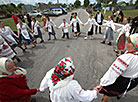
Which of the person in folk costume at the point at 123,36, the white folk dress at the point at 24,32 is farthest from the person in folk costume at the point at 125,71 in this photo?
the white folk dress at the point at 24,32

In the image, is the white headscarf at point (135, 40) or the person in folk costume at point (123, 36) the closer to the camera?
the white headscarf at point (135, 40)

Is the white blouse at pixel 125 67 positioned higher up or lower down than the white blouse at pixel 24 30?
lower down

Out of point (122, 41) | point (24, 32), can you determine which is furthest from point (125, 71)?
point (24, 32)

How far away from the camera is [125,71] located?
1499mm

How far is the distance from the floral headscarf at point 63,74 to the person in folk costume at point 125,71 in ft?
2.70

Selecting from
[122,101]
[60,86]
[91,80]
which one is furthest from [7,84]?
[122,101]

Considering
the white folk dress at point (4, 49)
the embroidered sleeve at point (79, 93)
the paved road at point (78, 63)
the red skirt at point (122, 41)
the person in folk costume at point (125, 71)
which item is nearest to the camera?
the embroidered sleeve at point (79, 93)

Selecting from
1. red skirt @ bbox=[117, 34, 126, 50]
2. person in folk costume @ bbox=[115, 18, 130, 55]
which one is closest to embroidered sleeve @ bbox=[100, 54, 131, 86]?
person in folk costume @ bbox=[115, 18, 130, 55]

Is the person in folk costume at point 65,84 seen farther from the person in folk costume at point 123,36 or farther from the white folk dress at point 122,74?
the person in folk costume at point 123,36

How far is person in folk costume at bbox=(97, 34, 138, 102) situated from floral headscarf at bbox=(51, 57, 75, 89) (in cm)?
82

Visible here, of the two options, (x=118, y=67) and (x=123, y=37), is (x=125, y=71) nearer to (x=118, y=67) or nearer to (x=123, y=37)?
(x=118, y=67)

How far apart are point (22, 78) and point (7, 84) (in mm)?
296

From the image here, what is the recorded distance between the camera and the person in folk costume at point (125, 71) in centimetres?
134

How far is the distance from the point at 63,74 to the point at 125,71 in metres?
1.15
